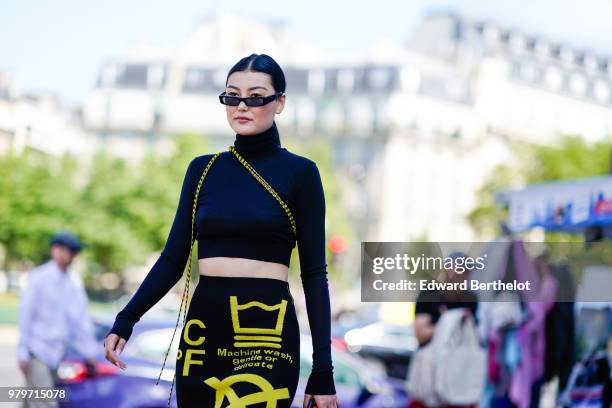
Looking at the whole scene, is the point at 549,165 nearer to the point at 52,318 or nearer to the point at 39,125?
the point at 39,125

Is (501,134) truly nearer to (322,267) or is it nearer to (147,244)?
(147,244)

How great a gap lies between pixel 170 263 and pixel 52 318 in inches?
184

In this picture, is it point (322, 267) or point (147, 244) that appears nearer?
point (322, 267)

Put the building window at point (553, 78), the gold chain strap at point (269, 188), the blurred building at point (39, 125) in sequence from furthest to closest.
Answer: the building window at point (553, 78), the blurred building at point (39, 125), the gold chain strap at point (269, 188)

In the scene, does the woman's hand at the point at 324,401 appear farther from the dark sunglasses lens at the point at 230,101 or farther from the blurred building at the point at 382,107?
the blurred building at the point at 382,107

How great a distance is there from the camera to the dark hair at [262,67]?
352 cm

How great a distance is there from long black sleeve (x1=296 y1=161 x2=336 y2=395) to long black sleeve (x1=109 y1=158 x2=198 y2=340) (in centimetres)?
34

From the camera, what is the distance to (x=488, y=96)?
110375 mm

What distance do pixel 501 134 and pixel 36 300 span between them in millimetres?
106339

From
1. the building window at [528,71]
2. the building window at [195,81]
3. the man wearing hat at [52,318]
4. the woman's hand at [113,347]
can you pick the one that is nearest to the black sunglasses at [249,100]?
the woman's hand at [113,347]

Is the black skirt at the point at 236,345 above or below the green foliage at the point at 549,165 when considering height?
below

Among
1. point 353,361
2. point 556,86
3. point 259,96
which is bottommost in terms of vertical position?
point 353,361

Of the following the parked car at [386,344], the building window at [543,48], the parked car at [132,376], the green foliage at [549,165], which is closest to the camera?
the parked car at [132,376]

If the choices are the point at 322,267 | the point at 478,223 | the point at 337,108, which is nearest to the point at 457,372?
the point at 322,267
